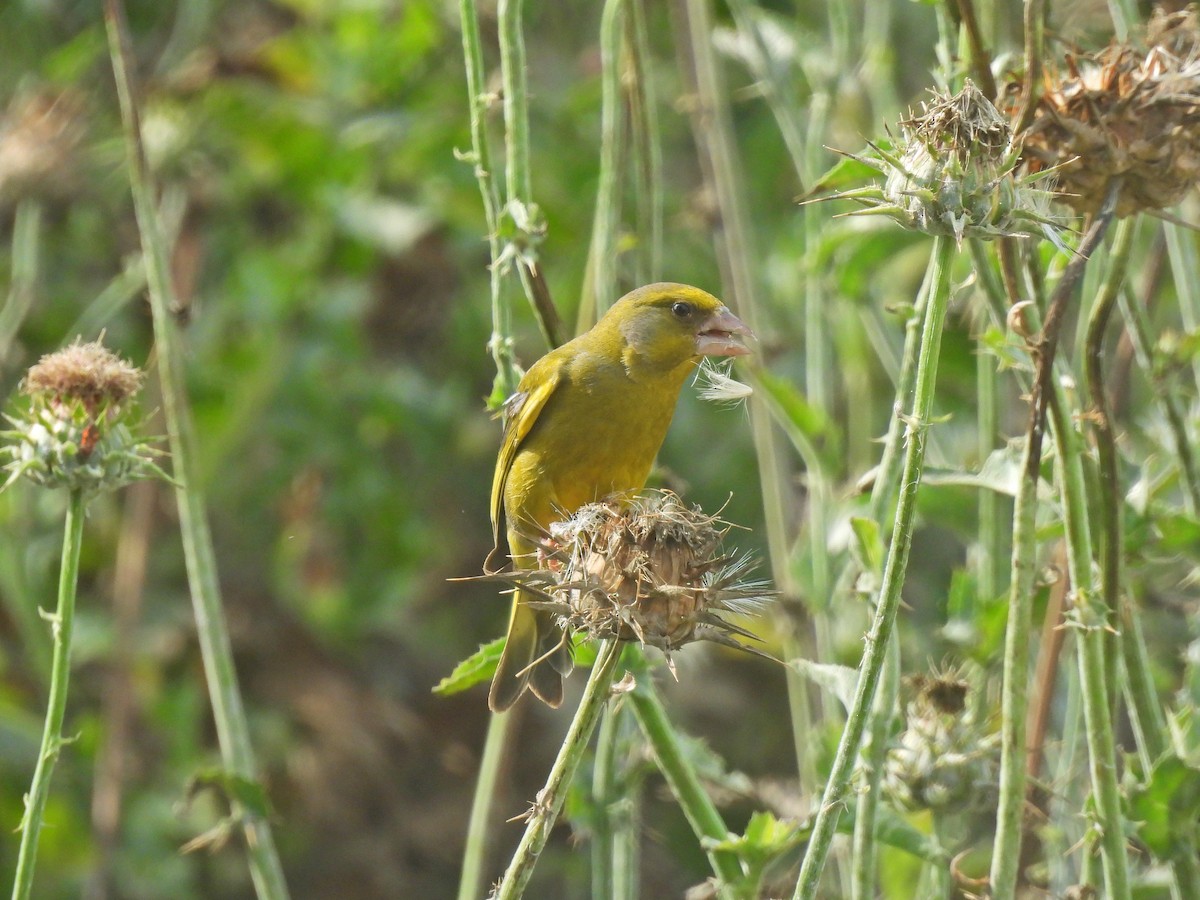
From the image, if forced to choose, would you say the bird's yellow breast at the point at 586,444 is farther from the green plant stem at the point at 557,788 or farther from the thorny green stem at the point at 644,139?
the green plant stem at the point at 557,788

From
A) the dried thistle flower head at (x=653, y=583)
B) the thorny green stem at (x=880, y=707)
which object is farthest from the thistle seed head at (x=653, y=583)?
the thorny green stem at (x=880, y=707)

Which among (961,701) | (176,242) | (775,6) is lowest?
(961,701)

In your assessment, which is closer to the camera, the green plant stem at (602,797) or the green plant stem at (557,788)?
the green plant stem at (557,788)

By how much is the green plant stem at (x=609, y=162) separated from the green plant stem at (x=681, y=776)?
1108 mm

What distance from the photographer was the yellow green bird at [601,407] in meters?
3.61

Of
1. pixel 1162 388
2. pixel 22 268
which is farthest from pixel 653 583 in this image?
pixel 22 268

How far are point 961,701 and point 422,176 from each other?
13.8 feet

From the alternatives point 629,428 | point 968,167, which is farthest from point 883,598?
point 629,428

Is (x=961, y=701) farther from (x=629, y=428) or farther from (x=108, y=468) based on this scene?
(x=108, y=468)

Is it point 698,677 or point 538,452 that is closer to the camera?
point 538,452

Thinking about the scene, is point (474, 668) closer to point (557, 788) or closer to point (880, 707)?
point (557, 788)

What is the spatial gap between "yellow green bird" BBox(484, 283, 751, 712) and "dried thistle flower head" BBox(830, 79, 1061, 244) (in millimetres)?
1280

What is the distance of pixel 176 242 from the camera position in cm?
634

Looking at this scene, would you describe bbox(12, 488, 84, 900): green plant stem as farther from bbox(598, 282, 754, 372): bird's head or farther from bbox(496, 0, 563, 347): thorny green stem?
bbox(598, 282, 754, 372): bird's head
